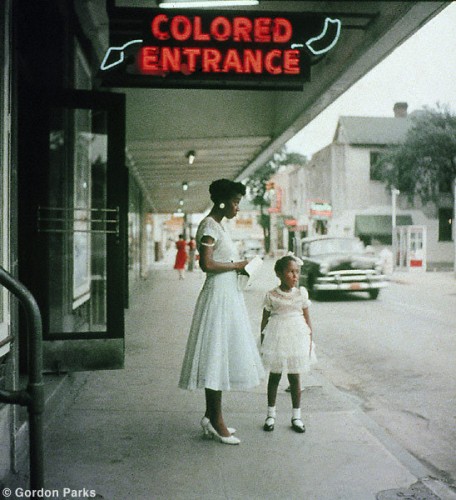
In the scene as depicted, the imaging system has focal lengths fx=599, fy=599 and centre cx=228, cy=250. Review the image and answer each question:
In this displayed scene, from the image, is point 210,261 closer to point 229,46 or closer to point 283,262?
point 283,262

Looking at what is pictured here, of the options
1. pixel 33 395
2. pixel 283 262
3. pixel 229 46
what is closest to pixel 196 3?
pixel 229 46

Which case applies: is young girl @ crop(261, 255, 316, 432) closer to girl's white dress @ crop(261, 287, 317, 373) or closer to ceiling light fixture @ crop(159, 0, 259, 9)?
girl's white dress @ crop(261, 287, 317, 373)

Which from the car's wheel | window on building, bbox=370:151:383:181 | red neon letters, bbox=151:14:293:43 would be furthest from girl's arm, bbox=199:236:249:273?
window on building, bbox=370:151:383:181

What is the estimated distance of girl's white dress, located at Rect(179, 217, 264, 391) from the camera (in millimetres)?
4270

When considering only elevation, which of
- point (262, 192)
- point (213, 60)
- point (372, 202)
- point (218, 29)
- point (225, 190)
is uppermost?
point (262, 192)

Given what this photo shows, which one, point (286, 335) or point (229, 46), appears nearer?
point (286, 335)

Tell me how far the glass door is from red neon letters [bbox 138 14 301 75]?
776 mm

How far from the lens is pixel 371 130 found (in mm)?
37781

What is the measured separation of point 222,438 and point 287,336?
3.04 feet

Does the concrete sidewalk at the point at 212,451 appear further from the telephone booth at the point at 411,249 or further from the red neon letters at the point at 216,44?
the telephone booth at the point at 411,249

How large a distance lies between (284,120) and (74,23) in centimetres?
469

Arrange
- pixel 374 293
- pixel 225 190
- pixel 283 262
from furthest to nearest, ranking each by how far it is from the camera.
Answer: pixel 374 293, pixel 283 262, pixel 225 190

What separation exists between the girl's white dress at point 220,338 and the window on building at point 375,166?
3365cm

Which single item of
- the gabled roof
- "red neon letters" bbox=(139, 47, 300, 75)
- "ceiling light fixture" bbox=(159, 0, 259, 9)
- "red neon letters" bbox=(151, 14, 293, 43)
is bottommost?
"red neon letters" bbox=(139, 47, 300, 75)
